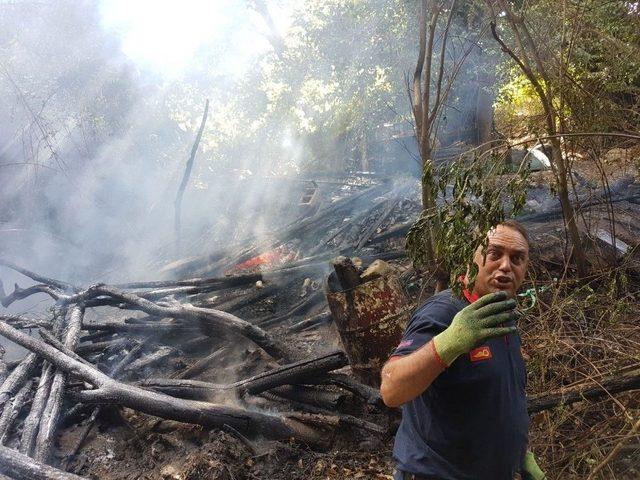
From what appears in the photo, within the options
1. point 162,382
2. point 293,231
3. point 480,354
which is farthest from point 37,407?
point 293,231

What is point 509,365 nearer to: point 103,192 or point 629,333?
point 629,333

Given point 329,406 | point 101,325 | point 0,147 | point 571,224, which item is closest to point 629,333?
point 571,224

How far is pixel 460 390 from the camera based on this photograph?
1812 mm

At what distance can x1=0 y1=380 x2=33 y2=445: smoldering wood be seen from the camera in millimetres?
3633

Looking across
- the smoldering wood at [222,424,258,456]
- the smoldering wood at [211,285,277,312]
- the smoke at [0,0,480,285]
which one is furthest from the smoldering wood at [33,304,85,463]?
the smoke at [0,0,480,285]

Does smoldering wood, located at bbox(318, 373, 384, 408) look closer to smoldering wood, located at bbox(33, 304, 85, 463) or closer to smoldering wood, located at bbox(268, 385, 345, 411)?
smoldering wood, located at bbox(268, 385, 345, 411)

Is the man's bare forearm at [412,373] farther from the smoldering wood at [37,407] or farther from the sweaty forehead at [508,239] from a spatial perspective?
the smoldering wood at [37,407]

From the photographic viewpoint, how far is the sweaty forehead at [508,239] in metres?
2.12

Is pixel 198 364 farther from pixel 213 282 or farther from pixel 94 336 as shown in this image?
pixel 213 282

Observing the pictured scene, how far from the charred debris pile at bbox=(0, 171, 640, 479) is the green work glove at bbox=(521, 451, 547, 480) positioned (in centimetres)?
69

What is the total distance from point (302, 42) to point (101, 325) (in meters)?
12.7

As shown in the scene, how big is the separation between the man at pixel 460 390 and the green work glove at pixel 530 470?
25 cm

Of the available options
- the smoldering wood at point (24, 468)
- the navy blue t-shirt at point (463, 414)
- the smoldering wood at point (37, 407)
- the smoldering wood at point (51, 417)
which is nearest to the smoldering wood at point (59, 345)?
the smoldering wood at point (37, 407)

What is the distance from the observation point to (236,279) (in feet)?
23.3
